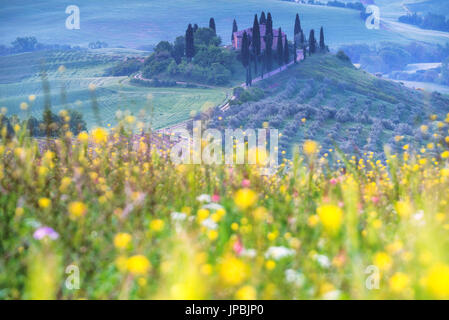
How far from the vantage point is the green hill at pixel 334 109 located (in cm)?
3675

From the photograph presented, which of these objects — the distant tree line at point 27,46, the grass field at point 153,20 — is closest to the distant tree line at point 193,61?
the distant tree line at point 27,46

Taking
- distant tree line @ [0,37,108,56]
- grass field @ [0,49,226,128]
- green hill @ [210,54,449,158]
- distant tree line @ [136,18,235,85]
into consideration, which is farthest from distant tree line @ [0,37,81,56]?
green hill @ [210,54,449,158]

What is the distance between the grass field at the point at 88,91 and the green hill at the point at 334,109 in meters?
6.60

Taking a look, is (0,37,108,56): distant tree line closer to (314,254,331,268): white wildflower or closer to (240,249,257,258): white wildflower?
(240,249,257,258): white wildflower

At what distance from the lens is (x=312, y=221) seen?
3.04 m

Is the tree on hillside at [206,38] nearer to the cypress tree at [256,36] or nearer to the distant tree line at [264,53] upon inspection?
the distant tree line at [264,53]

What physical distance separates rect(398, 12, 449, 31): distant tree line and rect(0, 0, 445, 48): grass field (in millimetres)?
21452

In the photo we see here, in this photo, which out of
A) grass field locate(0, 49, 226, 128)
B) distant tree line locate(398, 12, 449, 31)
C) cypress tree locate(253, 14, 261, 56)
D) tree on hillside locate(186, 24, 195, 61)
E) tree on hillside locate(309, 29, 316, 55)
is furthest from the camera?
distant tree line locate(398, 12, 449, 31)

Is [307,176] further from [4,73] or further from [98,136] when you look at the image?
[4,73]

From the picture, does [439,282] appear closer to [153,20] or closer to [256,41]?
[256,41]

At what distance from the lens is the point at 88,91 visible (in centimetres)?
6650

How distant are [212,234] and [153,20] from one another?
157432mm

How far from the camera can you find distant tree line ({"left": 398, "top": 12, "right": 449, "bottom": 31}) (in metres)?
174
